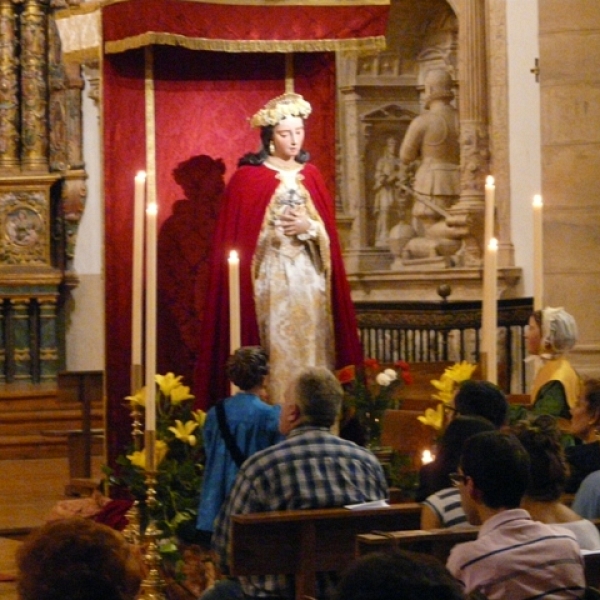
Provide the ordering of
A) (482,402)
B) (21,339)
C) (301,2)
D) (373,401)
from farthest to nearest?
(21,339) < (301,2) < (373,401) < (482,402)

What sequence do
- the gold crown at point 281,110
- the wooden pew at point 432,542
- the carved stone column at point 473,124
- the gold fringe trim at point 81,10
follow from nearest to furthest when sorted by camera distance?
the wooden pew at point 432,542, the gold crown at point 281,110, the gold fringe trim at point 81,10, the carved stone column at point 473,124

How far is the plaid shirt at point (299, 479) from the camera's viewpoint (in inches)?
166

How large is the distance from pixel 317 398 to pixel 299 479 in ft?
0.75

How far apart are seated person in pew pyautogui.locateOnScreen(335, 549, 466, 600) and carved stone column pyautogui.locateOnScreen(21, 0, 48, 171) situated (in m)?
11.8

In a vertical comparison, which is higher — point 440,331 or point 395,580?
point 440,331

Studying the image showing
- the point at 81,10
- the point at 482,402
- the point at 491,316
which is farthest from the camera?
the point at 81,10

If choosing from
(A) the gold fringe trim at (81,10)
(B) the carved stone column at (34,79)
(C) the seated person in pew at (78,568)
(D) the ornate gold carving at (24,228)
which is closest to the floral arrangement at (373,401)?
(A) the gold fringe trim at (81,10)

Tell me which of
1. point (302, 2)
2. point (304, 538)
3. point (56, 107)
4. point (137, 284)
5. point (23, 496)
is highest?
point (56, 107)

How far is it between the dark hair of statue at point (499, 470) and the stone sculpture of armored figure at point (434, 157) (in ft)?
29.8

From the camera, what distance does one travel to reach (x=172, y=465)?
18.2 ft

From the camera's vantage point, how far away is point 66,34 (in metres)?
6.57

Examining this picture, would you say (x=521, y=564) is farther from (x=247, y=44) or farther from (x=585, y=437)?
(x=247, y=44)

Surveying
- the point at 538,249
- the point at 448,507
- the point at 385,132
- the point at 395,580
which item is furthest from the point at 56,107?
the point at 395,580

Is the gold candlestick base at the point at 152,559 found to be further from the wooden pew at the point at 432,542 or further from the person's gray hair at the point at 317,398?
the wooden pew at the point at 432,542
